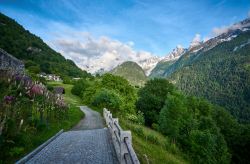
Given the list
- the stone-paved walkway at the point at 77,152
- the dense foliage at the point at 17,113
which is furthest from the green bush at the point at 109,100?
the stone-paved walkway at the point at 77,152

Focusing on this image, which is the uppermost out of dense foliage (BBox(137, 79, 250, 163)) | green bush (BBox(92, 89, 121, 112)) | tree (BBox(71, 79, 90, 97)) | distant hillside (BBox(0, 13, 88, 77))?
distant hillside (BBox(0, 13, 88, 77))

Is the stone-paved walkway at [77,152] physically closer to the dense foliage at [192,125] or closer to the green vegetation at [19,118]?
the green vegetation at [19,118]

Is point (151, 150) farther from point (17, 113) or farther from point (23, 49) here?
point (23, 49)

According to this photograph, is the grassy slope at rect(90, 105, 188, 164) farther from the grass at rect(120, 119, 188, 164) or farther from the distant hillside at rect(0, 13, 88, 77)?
the distant hillside at rect(0, 13, 88, 77)

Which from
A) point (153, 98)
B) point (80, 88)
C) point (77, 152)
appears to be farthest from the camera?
point (80, 88)

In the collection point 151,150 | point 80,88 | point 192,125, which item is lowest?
point 192,125

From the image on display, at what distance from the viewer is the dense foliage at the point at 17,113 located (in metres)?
11.1

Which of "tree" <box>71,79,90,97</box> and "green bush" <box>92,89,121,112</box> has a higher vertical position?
"tree" <box>71,79,90,97</box>

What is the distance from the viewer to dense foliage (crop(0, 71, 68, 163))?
11148 millimetres

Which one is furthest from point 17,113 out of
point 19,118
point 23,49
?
point 23,49

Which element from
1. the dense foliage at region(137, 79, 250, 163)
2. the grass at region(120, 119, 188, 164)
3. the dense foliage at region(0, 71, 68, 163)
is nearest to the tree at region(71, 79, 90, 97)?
the dense foliage at region(137, 79, 250, 163)

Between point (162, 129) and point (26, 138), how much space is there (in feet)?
116

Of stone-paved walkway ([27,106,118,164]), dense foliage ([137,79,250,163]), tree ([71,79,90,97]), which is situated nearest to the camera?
stone-paved walkway ([27,106,118,164])

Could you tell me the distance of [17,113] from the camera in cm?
1369
